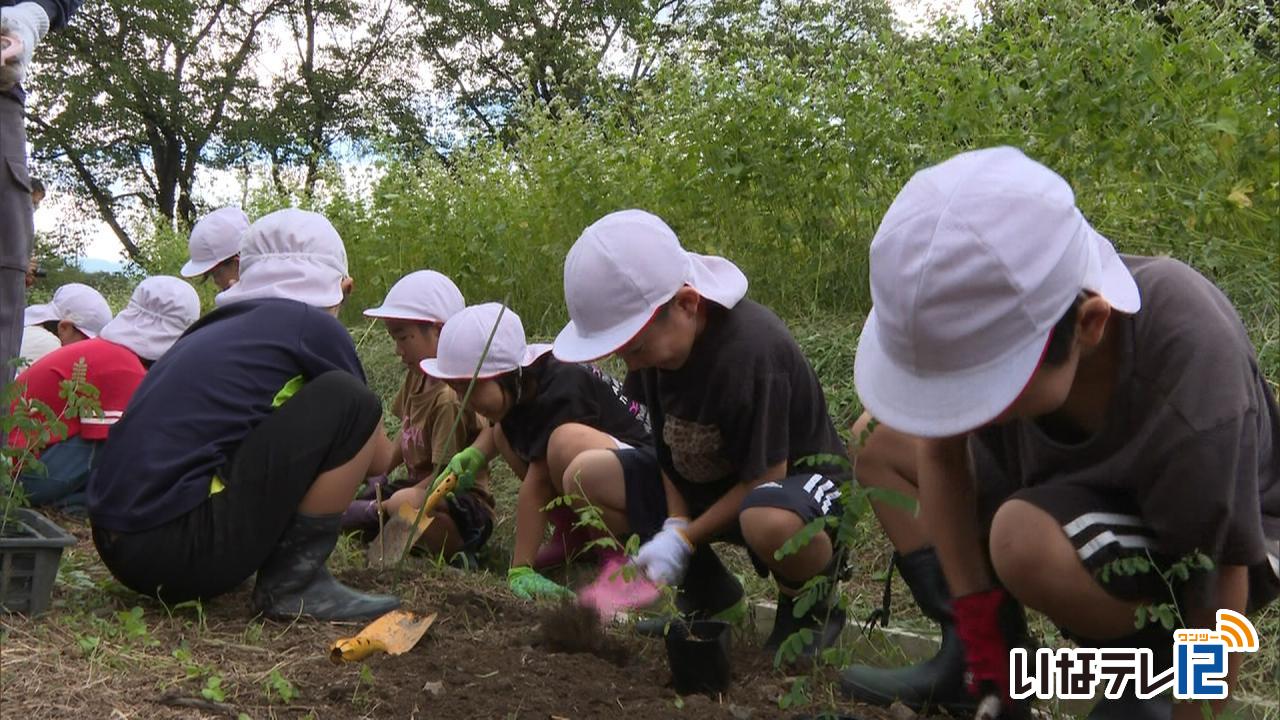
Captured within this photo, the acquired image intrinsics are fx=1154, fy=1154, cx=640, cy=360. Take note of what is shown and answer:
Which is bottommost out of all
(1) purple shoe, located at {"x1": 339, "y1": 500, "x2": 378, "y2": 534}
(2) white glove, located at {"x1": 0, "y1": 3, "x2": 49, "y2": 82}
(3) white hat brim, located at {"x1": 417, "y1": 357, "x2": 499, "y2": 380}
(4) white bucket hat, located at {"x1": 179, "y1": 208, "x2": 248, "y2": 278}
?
(1) purple shoe, located at {"x1": 339, "y1": 500, "x2": 378, "y2": 534}

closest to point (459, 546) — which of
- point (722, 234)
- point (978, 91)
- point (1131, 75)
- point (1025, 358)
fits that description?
point (722, 234)

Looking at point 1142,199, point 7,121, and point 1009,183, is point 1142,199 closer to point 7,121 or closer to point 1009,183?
point 1009,183

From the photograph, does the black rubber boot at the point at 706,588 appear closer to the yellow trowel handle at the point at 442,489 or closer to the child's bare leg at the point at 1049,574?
the yellow trowel handle at the point at 442,489

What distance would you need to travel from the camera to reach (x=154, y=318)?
16.1 feet

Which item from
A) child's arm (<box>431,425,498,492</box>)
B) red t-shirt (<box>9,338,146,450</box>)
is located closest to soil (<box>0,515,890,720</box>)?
child's arm (<box>431,425,498,492</box>)

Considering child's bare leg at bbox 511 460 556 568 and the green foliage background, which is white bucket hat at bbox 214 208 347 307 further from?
the green foliage background

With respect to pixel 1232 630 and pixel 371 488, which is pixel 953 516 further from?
pixel 371 488

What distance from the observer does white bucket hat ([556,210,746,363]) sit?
269cm

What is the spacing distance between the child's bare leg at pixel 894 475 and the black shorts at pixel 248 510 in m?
1.31

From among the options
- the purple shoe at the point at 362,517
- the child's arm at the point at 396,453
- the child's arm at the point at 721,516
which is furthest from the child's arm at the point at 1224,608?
the child's arm at the point at 396,453

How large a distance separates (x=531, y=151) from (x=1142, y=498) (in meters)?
5.03

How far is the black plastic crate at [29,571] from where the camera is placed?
268 centimetres

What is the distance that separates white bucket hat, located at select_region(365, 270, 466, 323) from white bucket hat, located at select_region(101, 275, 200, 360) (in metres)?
0.93

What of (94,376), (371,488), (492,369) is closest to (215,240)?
(94,376)
